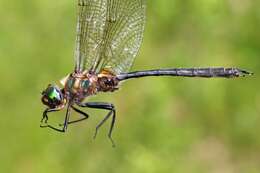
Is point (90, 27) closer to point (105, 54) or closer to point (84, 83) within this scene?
point (105, 54)

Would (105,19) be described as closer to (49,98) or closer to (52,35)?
(49,98)

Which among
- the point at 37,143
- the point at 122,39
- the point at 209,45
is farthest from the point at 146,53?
the point at 122,39

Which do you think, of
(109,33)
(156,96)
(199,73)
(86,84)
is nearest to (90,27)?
(109,33)

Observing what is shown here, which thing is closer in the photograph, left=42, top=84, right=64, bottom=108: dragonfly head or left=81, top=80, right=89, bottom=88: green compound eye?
left=42, top=84, right=64, bottom=108: dragonfly head

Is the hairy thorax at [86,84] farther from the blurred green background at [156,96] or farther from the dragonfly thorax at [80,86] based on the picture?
the blurred green background at [156,96]

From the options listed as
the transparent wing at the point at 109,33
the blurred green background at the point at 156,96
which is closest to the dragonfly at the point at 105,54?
the transparent wing at the point at 109,33

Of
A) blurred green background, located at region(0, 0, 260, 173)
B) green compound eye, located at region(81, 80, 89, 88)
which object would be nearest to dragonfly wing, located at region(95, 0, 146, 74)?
green compound eye, located at region(81, 80, 89, 88)

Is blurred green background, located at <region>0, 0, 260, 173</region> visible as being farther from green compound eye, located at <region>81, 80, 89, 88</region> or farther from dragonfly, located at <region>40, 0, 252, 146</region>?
green compound eye, located at <region>81, 80, 89, 88</region>
